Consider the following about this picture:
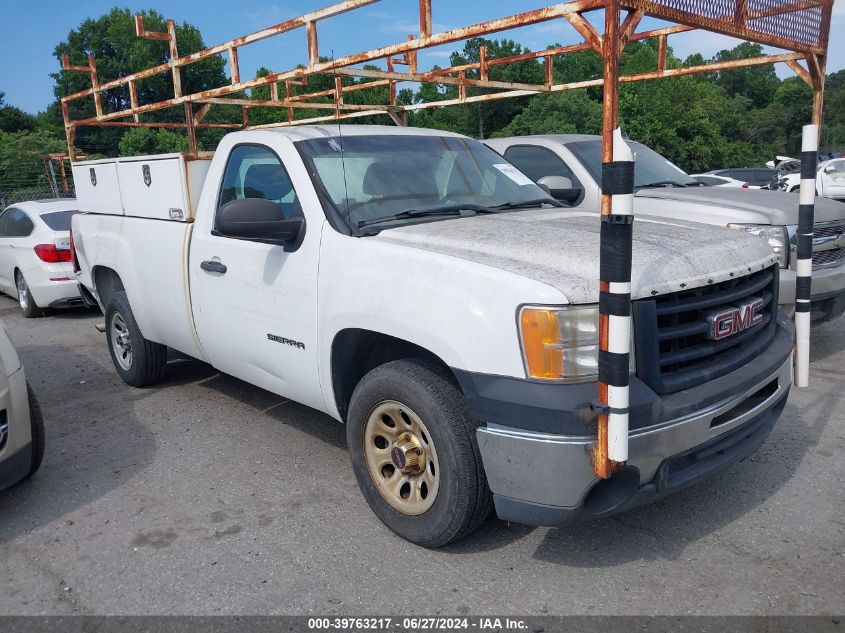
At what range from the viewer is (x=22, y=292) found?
975 cm

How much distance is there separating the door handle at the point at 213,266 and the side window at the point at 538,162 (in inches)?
131

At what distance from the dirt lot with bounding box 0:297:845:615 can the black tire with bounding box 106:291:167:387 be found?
39.0 inches

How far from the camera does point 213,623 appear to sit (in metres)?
2.87

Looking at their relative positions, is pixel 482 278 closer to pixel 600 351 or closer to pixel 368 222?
pixel 600 351

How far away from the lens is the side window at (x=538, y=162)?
6922 millimetres

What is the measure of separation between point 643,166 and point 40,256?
23.9ft

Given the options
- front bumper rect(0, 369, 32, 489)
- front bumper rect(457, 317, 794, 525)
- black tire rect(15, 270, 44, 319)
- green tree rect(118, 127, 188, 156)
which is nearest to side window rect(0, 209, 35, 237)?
black tire rect(15, 270, 44, 319)

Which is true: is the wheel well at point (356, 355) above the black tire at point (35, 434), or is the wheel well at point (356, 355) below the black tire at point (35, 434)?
above

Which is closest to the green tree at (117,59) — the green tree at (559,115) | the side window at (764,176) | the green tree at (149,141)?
the green tree at (149,141)

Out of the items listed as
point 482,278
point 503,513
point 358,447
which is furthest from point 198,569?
point 482,278

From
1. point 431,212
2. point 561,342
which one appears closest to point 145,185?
point 431,212

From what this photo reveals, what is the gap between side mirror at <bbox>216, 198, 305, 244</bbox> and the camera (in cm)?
367

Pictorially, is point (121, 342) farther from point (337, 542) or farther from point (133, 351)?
point (337, 542)

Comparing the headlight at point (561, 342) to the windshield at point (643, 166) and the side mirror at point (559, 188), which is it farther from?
the windshield at point (643, 166)
